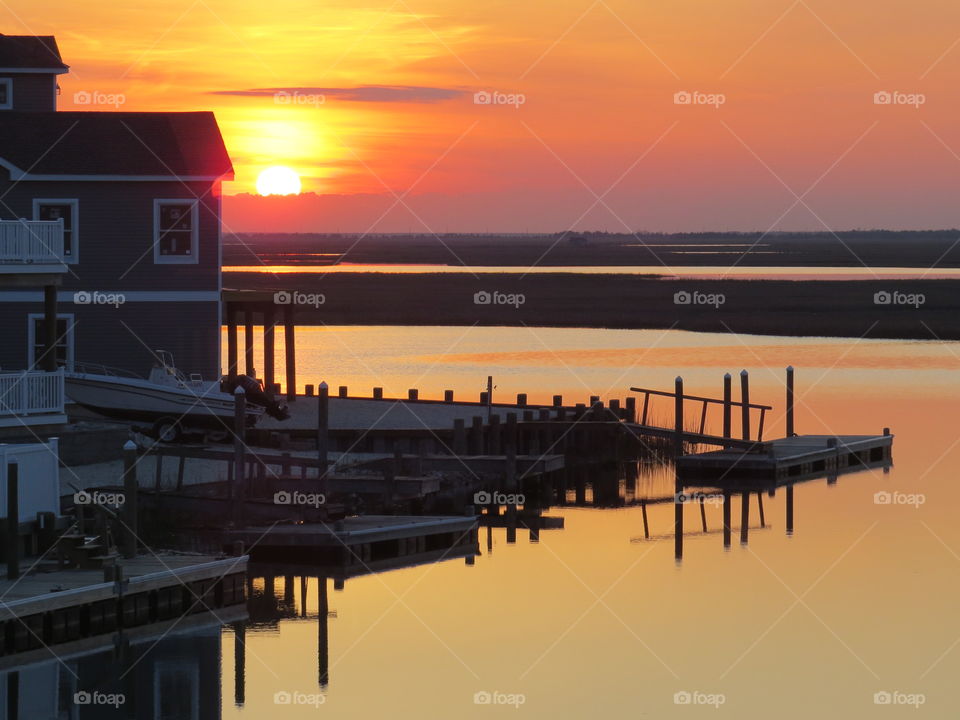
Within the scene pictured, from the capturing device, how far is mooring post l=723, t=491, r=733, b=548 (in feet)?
113

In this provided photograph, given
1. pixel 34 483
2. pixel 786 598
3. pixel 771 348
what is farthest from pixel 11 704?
pixel 771 348

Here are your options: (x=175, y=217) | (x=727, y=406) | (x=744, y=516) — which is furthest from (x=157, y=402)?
(x=727, y=406)

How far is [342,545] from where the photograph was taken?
1183 inches

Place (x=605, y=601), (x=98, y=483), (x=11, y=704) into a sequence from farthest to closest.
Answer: (x=98, y=483) → (x=605, y=601) → (x=11, y=704)

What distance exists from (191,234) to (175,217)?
1.88 feet

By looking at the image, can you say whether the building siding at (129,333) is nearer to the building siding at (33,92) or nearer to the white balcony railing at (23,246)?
the white balcony railing at (23,246)

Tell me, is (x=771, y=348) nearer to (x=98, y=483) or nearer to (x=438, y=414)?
(x=438, y=414)

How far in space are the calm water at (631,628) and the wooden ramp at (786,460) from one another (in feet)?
2.39

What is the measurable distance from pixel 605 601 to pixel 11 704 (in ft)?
34.7

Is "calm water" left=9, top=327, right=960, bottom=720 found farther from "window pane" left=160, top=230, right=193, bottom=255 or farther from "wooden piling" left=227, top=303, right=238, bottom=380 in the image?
"wooden piling" left=227, top=303, right=238, bottom=380

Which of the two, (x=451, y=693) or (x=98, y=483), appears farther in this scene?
(x=98, y=483)

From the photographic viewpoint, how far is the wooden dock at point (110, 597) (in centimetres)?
2316

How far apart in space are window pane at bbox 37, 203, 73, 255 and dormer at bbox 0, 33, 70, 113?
6391 millimetres

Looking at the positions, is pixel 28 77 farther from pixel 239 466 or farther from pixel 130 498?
pixel 130 498
